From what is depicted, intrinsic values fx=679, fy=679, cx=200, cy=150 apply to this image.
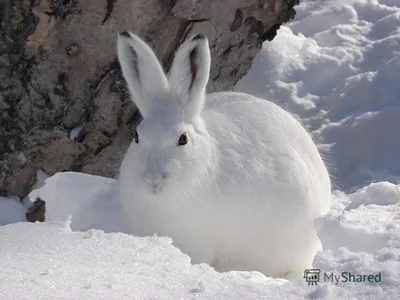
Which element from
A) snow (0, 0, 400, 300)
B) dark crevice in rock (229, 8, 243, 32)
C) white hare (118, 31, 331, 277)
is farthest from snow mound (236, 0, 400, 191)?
white hare (118, 31, 331, 277)

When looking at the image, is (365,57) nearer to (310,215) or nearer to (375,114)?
(375,114)

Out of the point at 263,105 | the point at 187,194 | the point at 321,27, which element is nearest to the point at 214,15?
the point at 263,105

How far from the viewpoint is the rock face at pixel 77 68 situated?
14.5 feet

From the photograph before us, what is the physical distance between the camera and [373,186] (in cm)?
407

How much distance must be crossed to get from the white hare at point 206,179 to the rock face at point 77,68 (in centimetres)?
115

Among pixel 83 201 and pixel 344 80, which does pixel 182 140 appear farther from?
pixel 344 80

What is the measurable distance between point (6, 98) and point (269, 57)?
2.61 meters

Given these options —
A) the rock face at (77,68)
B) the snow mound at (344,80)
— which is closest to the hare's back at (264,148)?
the rock face at (77,68)

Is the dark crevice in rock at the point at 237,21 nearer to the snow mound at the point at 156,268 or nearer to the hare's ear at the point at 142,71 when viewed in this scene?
the hare's ear at the point at 142,71

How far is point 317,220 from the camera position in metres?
3.32

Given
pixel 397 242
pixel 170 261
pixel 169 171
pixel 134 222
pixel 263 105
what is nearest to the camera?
pixel 170 261

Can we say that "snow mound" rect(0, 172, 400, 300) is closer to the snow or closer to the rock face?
the snow

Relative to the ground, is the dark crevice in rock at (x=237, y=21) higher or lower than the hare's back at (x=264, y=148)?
higher

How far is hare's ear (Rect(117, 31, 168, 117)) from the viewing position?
3287mm
